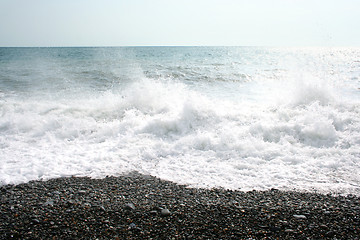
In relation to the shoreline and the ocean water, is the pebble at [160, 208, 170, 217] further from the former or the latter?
the ocean water

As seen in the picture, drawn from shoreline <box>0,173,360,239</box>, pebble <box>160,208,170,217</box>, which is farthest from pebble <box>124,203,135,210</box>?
pebble <box>160,208,170,217</box>

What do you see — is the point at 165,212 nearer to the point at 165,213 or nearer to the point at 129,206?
the point at 165,213

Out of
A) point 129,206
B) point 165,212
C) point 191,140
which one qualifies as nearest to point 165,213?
point 165,212

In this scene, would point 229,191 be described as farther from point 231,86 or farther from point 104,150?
point 231,86

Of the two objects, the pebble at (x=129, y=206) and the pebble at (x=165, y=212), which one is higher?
the pebble at (x=165, y=212)

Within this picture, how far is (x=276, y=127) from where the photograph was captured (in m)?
7.79

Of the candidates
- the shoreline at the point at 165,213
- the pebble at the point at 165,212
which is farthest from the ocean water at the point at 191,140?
the pebble at the point at 165,212

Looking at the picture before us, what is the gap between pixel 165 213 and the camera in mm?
3842

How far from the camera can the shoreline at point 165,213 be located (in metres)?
3.41

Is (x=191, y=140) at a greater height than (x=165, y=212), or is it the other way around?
(x=165, y=212)

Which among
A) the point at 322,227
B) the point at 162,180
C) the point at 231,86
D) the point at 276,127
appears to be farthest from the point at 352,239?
the point at 231,86

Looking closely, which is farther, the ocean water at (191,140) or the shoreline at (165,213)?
the ocean water at (191,140)

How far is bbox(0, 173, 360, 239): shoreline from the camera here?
3412 millimetres

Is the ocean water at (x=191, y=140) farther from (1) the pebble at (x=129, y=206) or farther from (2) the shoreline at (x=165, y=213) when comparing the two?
(1) the pebble at (x=129, y=206)
